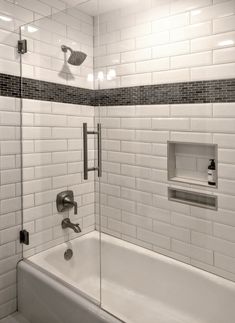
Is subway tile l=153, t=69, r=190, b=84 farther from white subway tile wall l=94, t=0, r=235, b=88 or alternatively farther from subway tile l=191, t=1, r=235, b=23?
subway tile l=191, t=1, r=235, b=23

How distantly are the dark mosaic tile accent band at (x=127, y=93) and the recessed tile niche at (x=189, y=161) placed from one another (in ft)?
0.99

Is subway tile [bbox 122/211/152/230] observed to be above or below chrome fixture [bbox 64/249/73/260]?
above

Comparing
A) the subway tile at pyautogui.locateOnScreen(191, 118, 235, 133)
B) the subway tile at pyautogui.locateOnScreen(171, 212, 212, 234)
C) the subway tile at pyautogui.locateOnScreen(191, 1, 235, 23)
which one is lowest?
the subway tile at pyautogui.locateOnScreen(171, 212, 212, 234)

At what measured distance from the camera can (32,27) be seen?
6.16 feet

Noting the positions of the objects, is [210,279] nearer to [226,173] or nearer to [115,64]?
[226,173]

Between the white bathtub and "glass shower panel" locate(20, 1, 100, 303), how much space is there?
0.11 ft

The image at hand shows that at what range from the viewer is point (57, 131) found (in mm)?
2072

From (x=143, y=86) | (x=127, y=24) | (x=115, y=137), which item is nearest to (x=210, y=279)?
(x=115, y=137)

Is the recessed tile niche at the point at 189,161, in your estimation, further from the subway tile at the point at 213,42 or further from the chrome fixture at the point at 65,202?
the chrome fixture at the point at 65,202

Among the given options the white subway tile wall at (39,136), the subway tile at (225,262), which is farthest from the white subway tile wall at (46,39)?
the subway tile at (225,262)

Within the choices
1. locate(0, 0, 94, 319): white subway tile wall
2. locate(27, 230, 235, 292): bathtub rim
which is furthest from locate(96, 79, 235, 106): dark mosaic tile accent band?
locate(27, 230, 235, 292): bathtub rim

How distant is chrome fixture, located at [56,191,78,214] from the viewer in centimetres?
209

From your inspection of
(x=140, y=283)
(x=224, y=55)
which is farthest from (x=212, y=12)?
(x=140, y=283)

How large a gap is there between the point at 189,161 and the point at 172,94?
1.56ft
